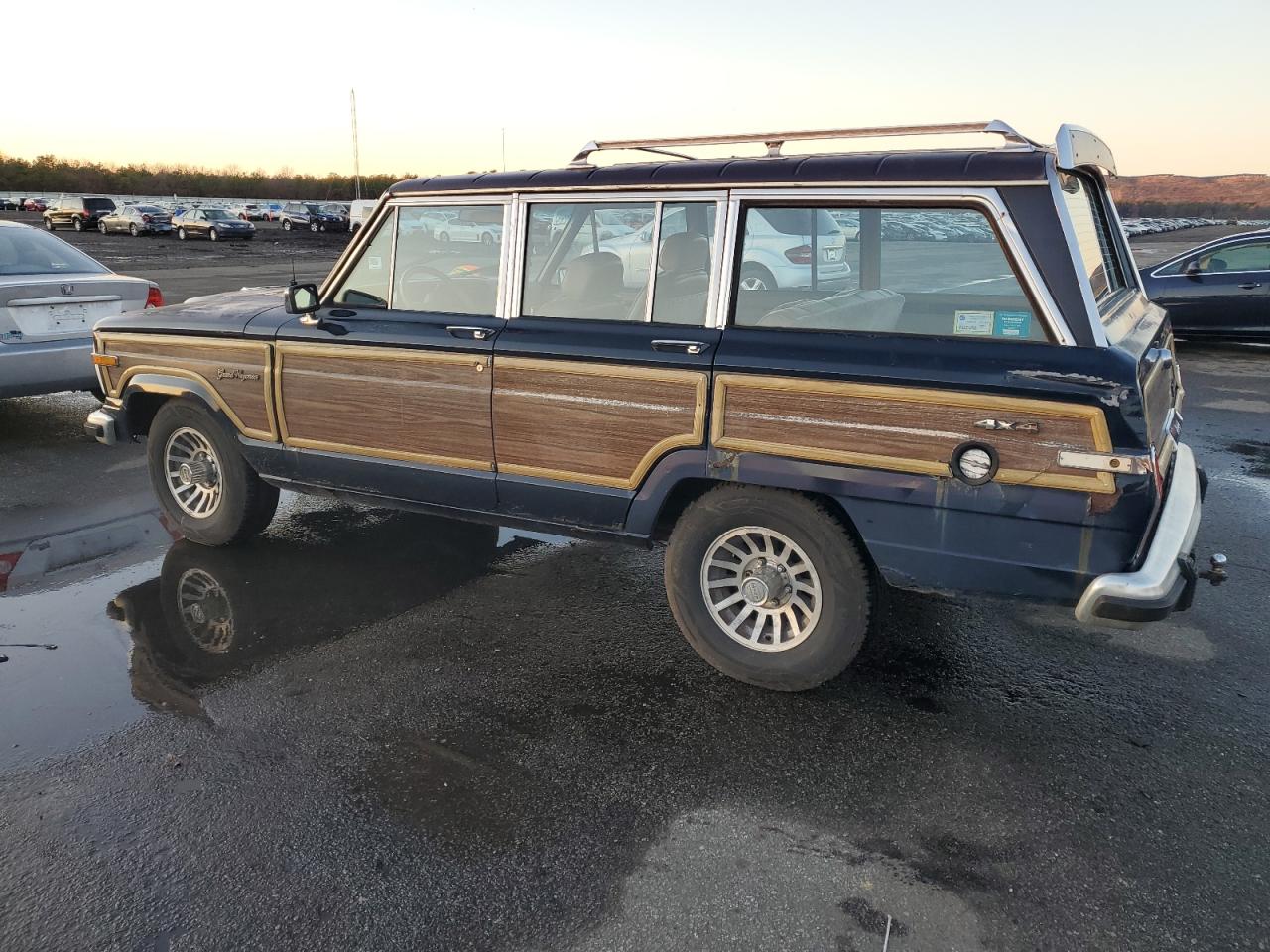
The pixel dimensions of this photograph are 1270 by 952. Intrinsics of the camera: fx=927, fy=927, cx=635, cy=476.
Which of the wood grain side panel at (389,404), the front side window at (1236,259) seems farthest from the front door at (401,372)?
the front side window at (1236,259)

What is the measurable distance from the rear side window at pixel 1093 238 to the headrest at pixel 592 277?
179cm

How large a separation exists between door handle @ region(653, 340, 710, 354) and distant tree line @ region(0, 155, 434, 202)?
3071 inches

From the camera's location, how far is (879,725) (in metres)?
3.49

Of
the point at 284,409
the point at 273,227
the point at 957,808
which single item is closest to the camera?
the point at 957,808

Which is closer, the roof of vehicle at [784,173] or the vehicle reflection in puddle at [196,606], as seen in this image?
the roof of vehicle at [784,173]

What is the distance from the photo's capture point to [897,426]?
3273 millimetres

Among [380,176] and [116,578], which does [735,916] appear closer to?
[116,578]

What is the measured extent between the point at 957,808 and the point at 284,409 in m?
3.59

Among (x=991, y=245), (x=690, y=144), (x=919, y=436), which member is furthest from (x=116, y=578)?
(x=991, y=245)

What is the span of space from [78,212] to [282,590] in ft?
162

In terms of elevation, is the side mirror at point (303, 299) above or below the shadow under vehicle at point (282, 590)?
above

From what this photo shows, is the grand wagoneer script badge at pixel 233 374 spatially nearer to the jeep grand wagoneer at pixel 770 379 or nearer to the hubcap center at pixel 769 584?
the jeep grand wagoneer at pixel 770 379

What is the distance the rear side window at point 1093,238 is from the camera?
3338 millimetres

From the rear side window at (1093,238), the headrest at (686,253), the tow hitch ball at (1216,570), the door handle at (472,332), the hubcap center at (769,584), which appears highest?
the rear side window at (1093,238)
